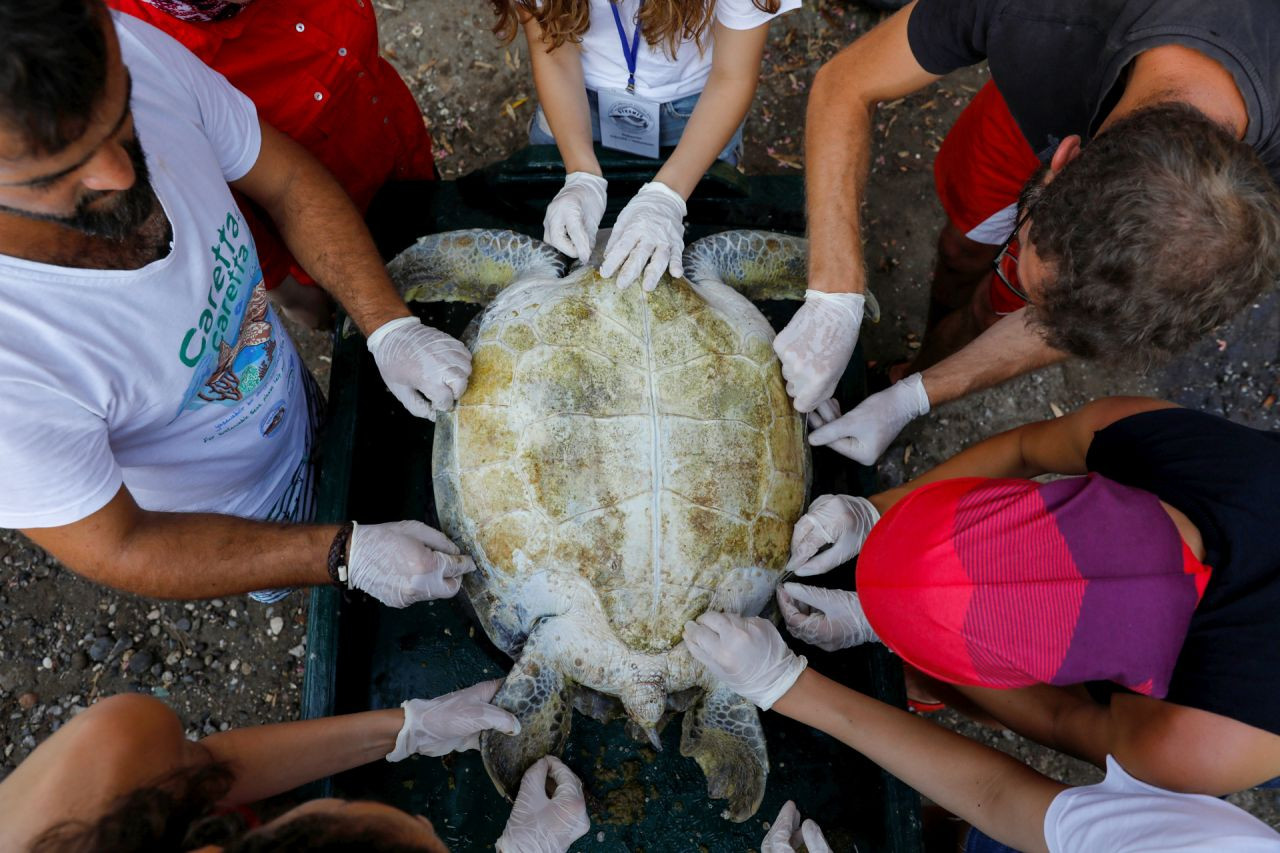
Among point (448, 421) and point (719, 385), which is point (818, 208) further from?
point (448, 421)

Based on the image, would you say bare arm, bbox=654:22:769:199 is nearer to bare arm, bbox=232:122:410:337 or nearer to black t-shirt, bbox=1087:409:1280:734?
bare arm, bbox=232:122:410:337

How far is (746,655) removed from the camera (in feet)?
4.90

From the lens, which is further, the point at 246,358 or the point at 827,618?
the point at 827,618

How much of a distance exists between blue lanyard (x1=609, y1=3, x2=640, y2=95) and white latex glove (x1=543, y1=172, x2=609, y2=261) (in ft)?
0.87

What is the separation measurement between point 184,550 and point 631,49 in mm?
1455

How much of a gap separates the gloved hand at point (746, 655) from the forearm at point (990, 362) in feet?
2.74

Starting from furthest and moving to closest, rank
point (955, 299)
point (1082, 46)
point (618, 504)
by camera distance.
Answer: point (955, 299) → point (618, 504) → point (1082, 46)

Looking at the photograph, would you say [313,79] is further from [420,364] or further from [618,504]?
[618,504]

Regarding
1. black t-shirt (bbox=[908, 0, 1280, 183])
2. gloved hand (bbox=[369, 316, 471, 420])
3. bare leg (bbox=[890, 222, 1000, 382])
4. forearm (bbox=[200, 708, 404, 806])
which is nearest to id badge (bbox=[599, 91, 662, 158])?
black t-shirt (bbox=[908, 0, 1280, 183])

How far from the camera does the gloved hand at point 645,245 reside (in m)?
1.70

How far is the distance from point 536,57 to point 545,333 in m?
0.72

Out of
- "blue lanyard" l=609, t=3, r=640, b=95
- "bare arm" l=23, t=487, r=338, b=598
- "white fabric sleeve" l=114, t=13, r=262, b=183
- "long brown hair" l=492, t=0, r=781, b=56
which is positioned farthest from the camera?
"blue lanyard" l=609, t=3, r=640, b=95

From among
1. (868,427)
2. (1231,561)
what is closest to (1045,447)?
(868,427)

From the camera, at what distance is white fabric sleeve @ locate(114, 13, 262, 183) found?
129cm
